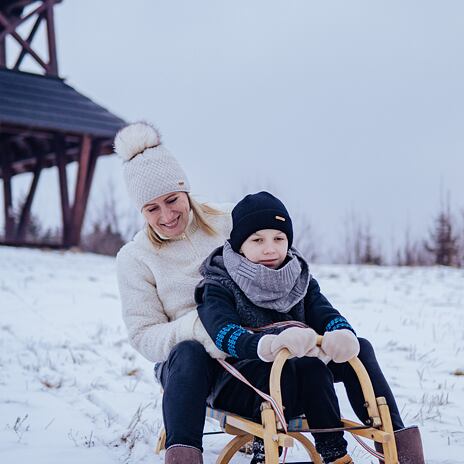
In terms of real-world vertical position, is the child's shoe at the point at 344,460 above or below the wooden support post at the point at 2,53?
below

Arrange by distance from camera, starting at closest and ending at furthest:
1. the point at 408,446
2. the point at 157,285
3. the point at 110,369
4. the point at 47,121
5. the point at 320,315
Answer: the point at 408,446 → the point at 320,315 → the point at 157,285 → the point at 110,369 → the point at 47,121

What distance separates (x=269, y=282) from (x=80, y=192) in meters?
11.4

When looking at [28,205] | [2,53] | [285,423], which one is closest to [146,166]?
[285,423]

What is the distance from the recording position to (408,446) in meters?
2.27

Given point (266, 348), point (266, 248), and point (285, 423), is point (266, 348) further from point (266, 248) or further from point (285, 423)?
point (266, 248)

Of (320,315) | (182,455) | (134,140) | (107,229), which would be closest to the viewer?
(182,455)

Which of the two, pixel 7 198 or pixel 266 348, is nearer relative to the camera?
pixel 266 348

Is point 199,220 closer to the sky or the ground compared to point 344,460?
closer to the sky

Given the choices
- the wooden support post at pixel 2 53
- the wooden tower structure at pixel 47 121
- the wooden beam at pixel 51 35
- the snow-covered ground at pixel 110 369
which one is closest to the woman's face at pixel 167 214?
the snow-covered ground at pixel 110 369

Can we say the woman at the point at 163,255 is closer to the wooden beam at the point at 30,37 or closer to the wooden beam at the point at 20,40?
the wooden beam at the point at 20,40

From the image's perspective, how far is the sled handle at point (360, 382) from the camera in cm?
208

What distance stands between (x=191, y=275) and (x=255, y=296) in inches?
20.0

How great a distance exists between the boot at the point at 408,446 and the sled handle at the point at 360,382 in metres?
0.13

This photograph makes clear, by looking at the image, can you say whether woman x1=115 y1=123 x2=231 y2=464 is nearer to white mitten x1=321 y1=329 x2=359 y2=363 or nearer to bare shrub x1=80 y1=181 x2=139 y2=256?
white mitten x1=321 y1=329 x2=359 y2=363
